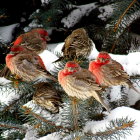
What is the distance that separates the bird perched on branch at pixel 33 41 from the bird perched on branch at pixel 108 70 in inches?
35.8

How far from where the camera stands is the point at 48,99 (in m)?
1.73

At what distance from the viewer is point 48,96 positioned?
1746 mm

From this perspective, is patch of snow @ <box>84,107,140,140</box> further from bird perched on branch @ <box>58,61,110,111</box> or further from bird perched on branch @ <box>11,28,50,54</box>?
bird perched on branch @ <box>11,28,50,54</box>

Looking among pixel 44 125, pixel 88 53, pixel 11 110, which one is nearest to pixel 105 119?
pixel 44 125

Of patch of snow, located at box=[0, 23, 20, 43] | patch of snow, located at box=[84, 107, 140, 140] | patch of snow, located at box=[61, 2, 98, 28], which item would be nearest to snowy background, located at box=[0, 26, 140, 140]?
patch of snow, located at box=[84, 107, 140, 140]

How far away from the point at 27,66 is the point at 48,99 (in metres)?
0.45

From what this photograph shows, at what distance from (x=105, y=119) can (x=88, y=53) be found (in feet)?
2.86

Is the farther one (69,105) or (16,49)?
(16,49)

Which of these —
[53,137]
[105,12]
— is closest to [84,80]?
[53,137]

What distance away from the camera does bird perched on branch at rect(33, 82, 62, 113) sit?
174cm

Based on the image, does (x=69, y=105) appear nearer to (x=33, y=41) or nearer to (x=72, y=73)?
(x=72, y=73)

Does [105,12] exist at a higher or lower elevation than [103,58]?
lower

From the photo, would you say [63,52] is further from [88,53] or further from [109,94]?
[109,94]

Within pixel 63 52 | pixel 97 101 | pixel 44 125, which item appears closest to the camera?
pixel 44 125
